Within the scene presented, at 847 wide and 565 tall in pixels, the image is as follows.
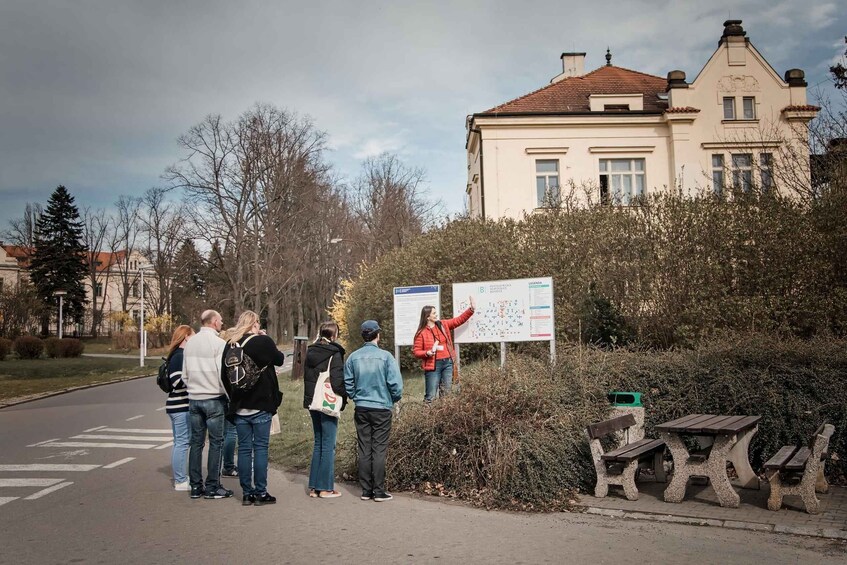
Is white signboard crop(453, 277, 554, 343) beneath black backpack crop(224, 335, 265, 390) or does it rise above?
above

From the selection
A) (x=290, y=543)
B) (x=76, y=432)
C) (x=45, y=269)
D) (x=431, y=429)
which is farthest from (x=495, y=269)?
(x=45, y=269)

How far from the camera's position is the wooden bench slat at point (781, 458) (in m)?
6.83

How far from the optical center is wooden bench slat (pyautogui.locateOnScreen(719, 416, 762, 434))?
6953 millimetres

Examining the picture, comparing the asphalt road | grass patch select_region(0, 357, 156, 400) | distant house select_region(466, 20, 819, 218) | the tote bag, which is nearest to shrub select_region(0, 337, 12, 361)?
grass patch select_region(0, 357, 156, 400)

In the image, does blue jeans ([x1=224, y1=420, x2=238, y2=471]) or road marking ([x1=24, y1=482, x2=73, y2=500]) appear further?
blue jeans ([x1=224, y1=420, x2=238, y2=471])

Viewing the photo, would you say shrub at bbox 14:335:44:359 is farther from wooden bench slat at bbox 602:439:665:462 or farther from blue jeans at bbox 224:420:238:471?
wooden bench slat at bbox 602:439:665:462

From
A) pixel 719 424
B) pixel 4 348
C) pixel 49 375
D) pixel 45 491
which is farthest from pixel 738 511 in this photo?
pixel 4 348

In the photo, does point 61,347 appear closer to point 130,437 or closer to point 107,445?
point 130,437

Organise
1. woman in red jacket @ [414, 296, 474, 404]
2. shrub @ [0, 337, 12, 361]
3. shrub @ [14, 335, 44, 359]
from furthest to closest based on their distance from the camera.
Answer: shrub @ [14, 335, 44, 359]
shrub @ [0, 337, 12, 361]
woman in red jacket @ [414, 296, 474, 404]

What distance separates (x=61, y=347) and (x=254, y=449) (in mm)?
43323

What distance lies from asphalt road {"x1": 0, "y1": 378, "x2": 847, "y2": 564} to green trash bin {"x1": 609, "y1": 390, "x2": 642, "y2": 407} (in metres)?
2.03

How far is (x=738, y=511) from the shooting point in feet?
23.2

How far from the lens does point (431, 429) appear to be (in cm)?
848

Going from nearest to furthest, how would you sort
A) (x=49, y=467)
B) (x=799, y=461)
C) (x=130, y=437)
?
1. (x=799, y=461)
2. (x=49, y=467)
3. (x=130, y=437)
